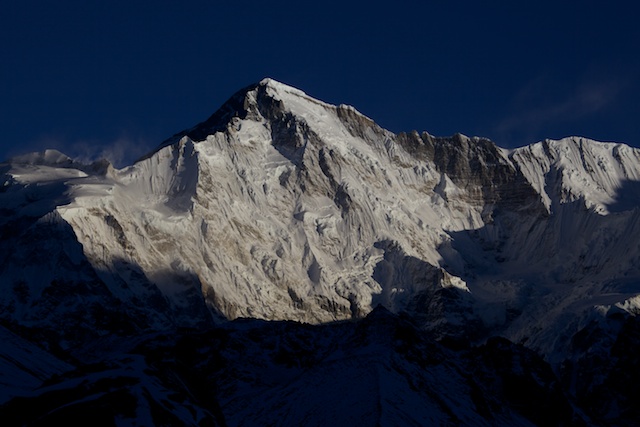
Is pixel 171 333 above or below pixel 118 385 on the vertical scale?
above

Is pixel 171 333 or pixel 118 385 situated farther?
pixel 171 333

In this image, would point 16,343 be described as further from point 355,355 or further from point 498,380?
point 498,380

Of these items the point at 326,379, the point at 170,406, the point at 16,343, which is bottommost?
the point at 170,406

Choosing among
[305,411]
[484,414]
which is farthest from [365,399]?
[484,414]

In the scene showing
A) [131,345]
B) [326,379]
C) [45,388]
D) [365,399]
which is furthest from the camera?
[131,345]

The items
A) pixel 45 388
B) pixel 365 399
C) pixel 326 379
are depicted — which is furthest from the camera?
pixel 326 379

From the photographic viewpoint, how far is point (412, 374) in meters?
151

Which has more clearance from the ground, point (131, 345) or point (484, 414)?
point (131, 345)

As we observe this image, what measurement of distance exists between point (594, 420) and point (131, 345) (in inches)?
2223

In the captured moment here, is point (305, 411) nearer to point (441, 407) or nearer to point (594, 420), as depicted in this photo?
point (441, 407)

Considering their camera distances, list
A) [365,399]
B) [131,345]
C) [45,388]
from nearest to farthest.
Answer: [45,388] < [365,399] < [131,345]

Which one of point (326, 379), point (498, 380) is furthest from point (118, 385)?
point (498, 380)

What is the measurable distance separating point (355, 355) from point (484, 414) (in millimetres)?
15397

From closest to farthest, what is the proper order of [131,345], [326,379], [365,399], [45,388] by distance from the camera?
1. [45,388]
2. [365,399]
3. [326,379]
4. [131,345]
